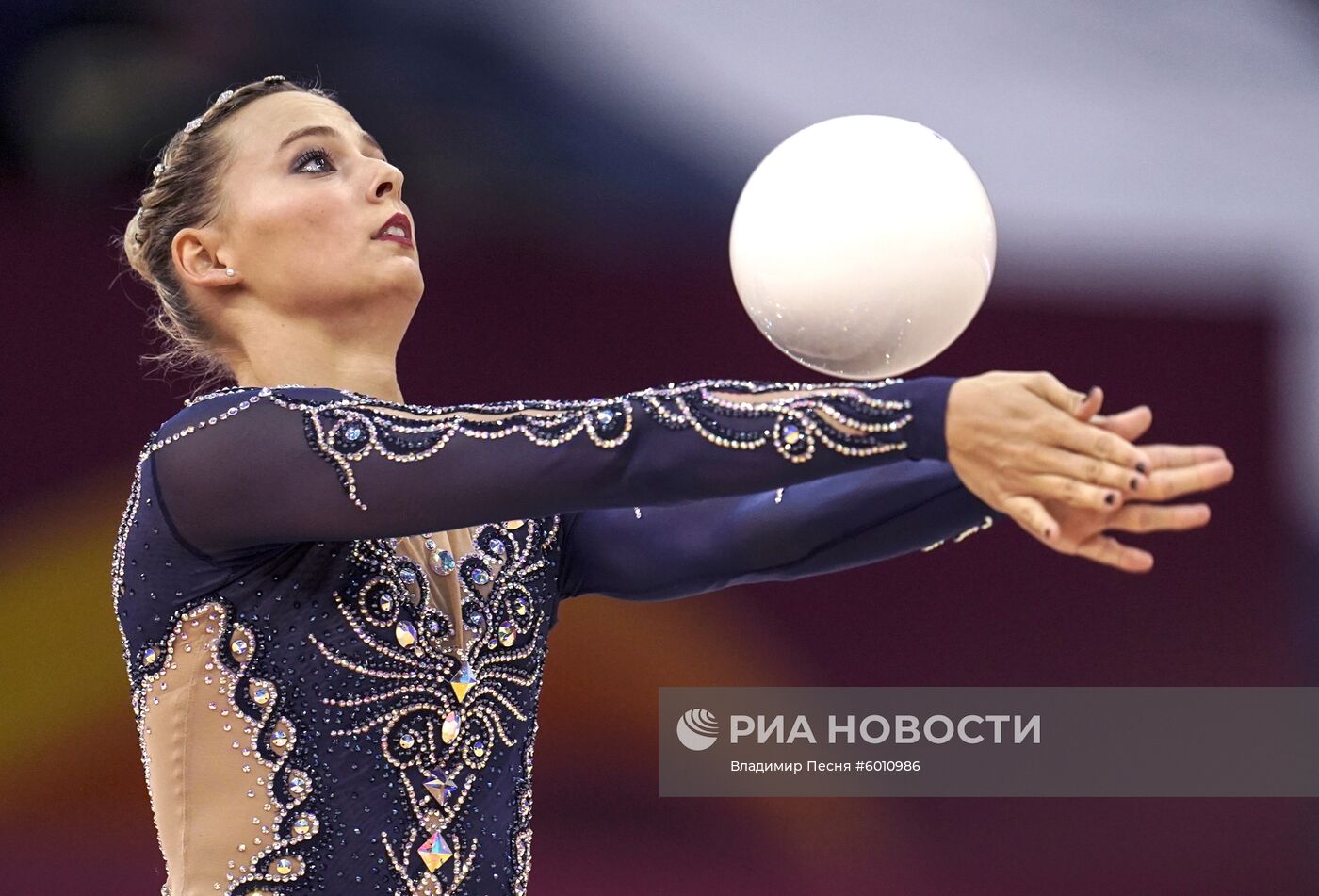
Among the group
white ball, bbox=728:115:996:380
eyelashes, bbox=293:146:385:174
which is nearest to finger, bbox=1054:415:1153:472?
white ball, bbox=728:115:996:380

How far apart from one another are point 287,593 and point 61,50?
1.73 meters

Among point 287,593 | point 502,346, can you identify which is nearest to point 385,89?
point 502,346

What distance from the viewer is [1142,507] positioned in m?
0.99

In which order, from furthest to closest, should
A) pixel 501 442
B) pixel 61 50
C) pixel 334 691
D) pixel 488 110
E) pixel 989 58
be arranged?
pixel 989 58 < pixel 488 110 < pixel 61 50 < pixel 334 691 < pixel 501 442

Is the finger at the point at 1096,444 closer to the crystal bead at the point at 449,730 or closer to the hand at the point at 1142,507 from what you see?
the hand at the point at 1142,507

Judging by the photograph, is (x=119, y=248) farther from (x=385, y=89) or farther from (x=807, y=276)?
(x=807, y=276)

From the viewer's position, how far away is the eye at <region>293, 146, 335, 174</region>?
1.50 m

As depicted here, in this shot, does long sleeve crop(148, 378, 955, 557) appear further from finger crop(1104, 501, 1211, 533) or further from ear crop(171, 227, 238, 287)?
ear crop(171, 227, 238, 287)

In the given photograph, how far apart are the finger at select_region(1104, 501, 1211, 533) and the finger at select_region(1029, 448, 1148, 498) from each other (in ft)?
0.07

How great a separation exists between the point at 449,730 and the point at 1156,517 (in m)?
0.66

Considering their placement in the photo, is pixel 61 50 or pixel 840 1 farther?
pixel 840 1

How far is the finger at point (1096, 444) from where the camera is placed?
97 cm

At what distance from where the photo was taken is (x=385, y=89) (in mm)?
2807

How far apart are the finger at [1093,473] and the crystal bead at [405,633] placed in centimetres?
61
